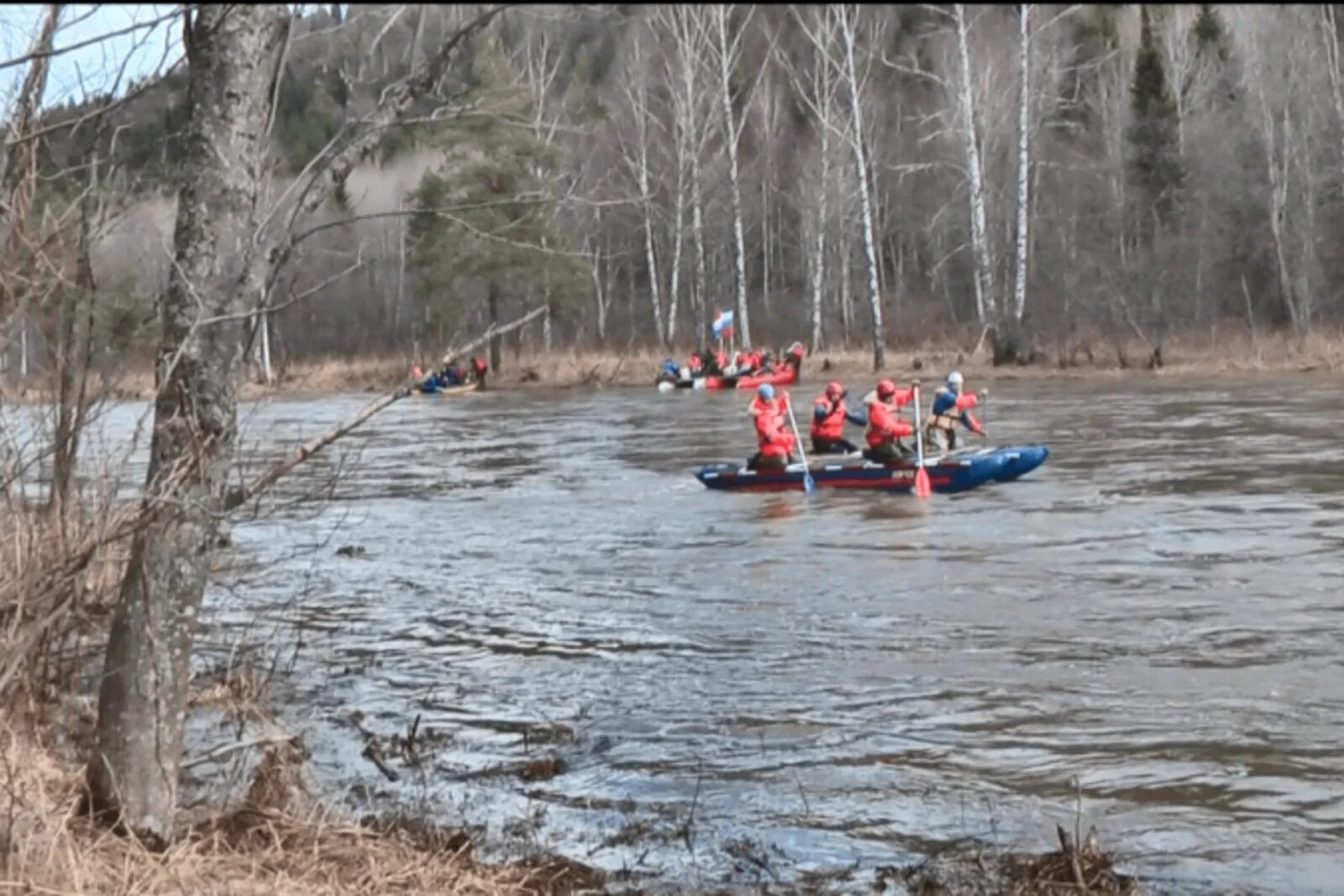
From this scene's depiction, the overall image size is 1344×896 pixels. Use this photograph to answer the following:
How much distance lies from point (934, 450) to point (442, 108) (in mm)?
14388

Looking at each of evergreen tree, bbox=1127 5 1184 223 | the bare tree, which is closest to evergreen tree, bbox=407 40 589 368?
the bare tree

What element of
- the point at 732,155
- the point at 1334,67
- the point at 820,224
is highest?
the point at 1334,67

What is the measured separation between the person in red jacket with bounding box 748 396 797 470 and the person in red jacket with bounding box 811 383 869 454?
1433 millimetres

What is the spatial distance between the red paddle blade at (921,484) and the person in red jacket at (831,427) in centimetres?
219

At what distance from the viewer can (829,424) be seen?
18734 mm

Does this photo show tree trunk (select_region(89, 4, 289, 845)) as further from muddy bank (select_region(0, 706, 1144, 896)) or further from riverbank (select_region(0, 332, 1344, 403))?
riverbank (select_region(0, 332, 1344, 403))

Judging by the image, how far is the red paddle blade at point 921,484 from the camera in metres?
16.2

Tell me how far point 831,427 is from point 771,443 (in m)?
1.96

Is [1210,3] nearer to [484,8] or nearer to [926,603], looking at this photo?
[926,603]

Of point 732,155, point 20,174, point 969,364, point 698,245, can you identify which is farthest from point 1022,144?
point 20,174

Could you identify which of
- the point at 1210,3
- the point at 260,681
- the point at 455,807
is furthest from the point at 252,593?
the point at 1210,3

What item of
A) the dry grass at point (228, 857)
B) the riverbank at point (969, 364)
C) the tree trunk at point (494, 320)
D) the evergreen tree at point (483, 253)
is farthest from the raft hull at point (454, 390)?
the dry grass at point (228, 857)

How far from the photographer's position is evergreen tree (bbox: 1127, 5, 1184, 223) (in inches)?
1730

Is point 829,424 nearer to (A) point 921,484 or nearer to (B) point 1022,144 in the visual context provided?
(A) point 921,484
